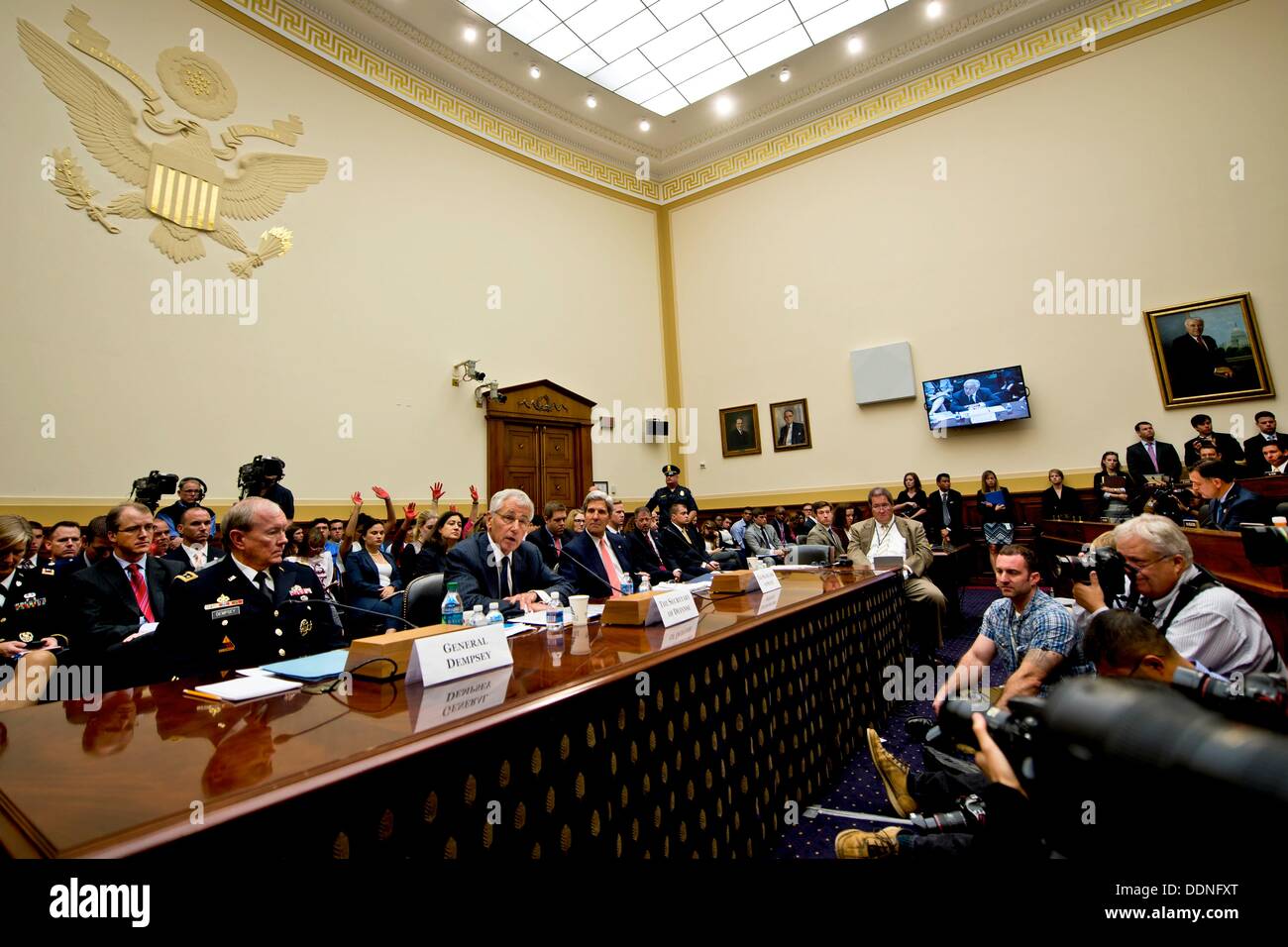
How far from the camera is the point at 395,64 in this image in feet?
24.4

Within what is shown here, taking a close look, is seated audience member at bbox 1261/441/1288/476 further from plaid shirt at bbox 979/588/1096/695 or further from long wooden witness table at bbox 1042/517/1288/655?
plaid shirt at bbox 979/588/1096/695

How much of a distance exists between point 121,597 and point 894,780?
3216mm

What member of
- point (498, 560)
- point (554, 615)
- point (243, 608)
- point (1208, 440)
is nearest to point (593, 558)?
point (498, 560)

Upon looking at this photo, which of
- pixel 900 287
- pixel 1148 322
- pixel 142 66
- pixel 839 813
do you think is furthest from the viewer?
pixel 900 287

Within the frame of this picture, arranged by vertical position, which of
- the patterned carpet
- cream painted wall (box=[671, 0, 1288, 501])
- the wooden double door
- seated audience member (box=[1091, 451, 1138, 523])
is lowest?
the patterned carpet

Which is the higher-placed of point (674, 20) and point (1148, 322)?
point (674, 20)

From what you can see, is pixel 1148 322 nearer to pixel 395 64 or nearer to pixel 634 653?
pixel 634 653

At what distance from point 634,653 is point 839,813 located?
1.17 meters

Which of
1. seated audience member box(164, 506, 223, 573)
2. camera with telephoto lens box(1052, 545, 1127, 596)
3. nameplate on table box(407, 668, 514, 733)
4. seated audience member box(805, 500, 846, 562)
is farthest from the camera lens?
seated audience member box(805, 500, 846, 562)

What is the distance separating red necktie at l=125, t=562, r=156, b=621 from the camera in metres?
2.67

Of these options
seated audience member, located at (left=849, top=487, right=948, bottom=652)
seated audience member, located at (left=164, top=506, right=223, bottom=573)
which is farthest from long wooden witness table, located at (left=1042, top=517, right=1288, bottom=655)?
seated audience member, located at (left=164, top=506, right=223, bottom=573)

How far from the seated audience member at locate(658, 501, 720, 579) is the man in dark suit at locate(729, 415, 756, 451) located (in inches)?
179

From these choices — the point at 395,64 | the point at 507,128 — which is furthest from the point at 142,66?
the point at 507,128
